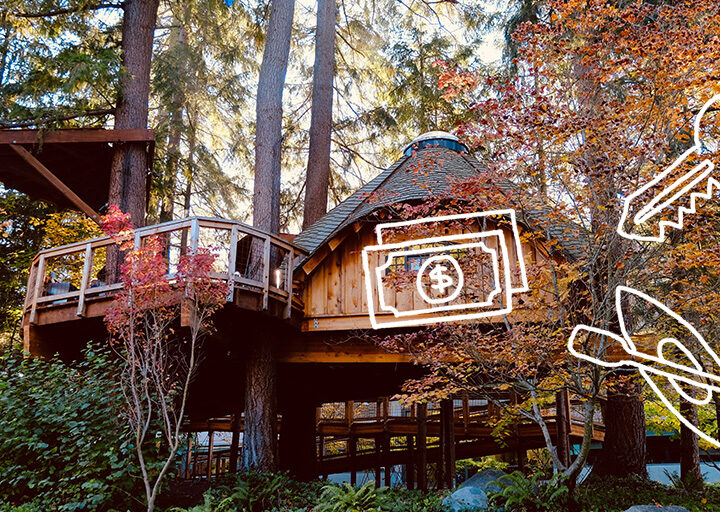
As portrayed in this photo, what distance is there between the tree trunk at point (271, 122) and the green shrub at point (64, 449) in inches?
178

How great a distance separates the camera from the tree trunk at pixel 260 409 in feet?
29.9

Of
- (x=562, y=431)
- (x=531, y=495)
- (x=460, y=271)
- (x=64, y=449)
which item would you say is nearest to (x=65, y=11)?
(x=64, y=449)

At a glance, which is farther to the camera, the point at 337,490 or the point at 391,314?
the point at 391,314

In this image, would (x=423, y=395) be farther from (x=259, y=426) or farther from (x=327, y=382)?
(x=327, y=382)

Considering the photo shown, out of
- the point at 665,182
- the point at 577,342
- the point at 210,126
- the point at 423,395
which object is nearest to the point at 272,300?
the point at 423,395

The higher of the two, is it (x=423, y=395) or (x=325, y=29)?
(x=325, y=29)

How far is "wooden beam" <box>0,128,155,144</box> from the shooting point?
10555 mm

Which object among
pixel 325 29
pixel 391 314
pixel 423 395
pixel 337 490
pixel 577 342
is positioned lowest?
pixel 337 490

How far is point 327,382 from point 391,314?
440cm

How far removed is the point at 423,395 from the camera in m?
7.74

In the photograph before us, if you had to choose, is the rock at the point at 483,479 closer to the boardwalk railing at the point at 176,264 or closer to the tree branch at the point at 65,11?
the boardwalk railing at the point at 176,264

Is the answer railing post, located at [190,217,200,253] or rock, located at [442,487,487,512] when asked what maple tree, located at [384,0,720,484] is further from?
railing post, located at [190,217,200,253]

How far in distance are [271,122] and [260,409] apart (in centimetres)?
587

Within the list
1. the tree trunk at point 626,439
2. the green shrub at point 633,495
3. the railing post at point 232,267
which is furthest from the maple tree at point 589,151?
the tree trunk at point 626,439
